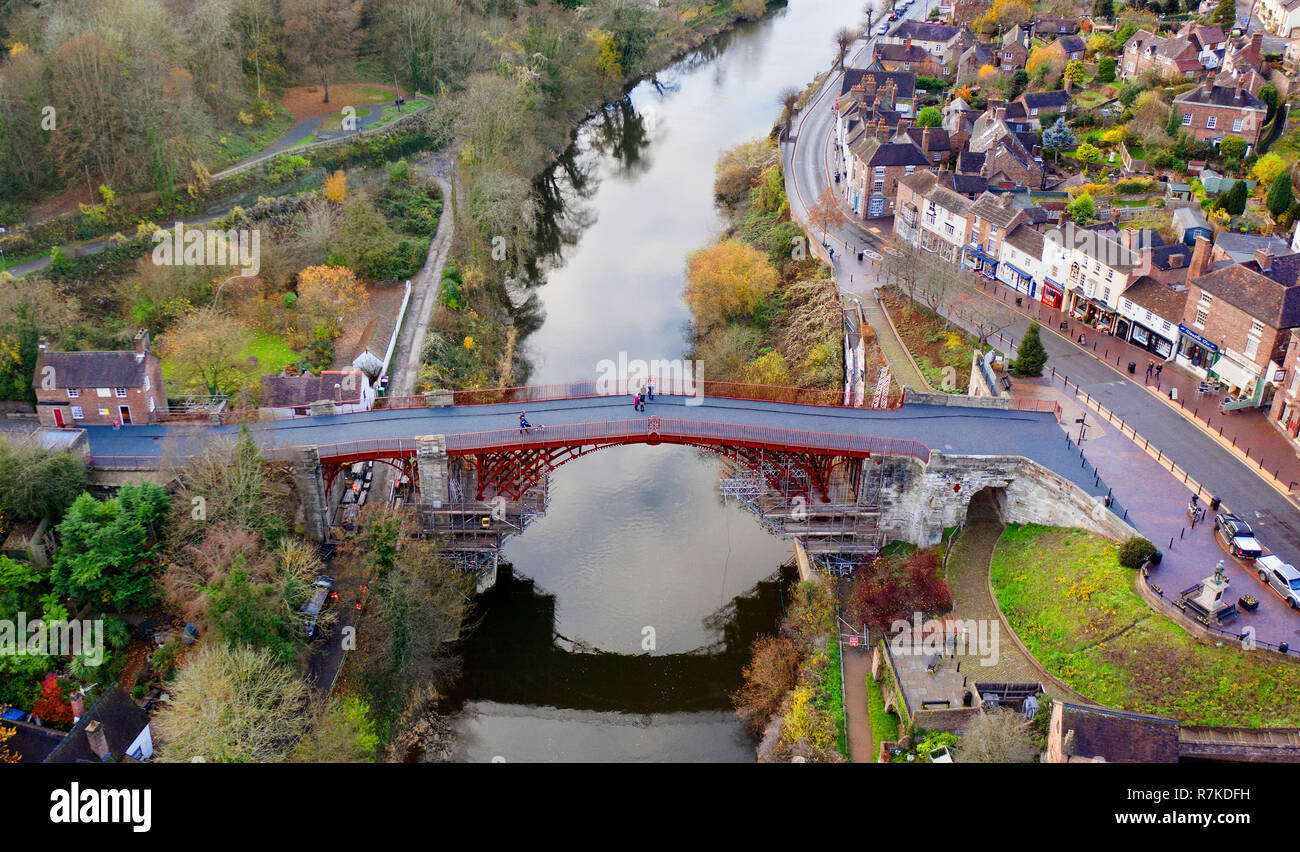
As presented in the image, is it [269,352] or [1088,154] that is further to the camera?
[1088,154]

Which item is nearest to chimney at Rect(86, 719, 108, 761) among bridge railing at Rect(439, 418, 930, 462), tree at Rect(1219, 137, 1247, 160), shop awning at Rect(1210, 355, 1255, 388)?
bridge railing at Rect(439, 418, 930, 462)

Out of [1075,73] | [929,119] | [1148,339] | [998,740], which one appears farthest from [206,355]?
[1075,73]

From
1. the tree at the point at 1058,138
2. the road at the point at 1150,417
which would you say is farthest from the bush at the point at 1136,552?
the tree at the point at 1058,138

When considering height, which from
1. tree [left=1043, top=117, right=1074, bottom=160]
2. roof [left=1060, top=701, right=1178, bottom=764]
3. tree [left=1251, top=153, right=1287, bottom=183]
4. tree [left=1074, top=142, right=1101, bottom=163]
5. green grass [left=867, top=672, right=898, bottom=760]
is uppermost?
tree [left=1043, top=117, right=1074, bottom=160]

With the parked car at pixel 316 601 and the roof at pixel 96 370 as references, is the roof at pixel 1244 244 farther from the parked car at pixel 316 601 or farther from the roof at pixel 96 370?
the roof at pixel 96 370

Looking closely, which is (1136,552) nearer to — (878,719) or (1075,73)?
(878,719)

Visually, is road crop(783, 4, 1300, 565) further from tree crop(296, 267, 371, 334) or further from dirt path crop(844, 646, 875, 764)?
tree crop(296, 267, 371, 334)
